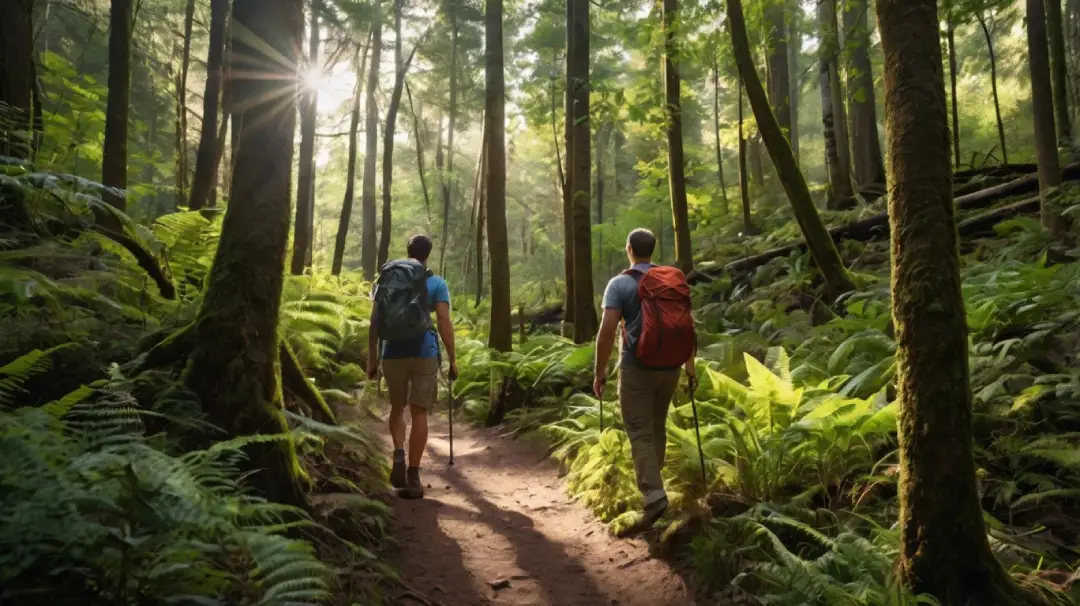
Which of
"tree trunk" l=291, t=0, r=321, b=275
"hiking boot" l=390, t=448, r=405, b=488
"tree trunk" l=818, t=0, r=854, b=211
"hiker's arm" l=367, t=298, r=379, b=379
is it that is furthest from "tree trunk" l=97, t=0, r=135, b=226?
"tree trunk" l=818, t=0, r=854, b=211

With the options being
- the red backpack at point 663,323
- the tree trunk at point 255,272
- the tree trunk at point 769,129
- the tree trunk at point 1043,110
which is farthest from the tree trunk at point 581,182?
the tree trunk at point 255,272

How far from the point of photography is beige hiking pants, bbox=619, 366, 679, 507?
183 inches

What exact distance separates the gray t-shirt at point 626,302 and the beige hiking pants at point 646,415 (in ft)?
0.37

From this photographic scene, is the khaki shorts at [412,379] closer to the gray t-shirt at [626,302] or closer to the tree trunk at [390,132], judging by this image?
the gray t-shirt at [626,302]

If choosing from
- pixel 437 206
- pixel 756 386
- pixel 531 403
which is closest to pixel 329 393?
pixel 531 403

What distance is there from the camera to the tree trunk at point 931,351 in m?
2.73

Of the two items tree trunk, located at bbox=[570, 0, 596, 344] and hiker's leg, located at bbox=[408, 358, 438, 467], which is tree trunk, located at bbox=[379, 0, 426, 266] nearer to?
tree trunk, located at bbox=[570, 0, 596, 344]

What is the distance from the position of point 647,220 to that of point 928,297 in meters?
19.9

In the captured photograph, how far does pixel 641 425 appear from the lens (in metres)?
4.79

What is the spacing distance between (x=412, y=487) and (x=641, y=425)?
2.23 meters

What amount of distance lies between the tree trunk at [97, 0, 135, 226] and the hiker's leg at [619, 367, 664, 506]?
579 centimetres

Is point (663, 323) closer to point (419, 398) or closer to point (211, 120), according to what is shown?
point (419, 398)

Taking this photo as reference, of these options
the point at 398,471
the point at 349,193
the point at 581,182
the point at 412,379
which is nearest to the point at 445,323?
the point at 412,379

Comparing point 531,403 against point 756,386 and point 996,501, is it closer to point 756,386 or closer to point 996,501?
point 756,386
